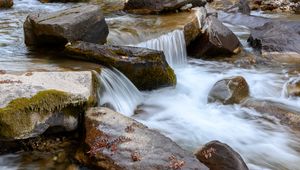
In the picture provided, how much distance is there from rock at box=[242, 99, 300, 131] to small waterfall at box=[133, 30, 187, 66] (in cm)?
328

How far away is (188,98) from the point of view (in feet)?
29.8

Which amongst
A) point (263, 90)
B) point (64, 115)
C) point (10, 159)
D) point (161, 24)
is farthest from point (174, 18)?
point (10, 159)

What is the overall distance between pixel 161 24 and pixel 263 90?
4.07 metres

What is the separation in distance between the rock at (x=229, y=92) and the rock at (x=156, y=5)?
5377mm

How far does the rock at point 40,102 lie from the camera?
5.46 m

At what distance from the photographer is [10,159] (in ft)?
18.4

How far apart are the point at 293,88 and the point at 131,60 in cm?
405

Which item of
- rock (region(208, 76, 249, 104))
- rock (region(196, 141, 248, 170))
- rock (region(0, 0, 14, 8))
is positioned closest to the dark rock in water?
rock (region(208, 76, 249, 104))

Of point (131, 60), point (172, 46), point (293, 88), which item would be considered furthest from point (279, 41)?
point (131, 60)

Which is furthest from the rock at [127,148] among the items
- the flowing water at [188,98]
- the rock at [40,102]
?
the flowing water at [188,98]

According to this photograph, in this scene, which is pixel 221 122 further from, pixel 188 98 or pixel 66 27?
pixel 66 27

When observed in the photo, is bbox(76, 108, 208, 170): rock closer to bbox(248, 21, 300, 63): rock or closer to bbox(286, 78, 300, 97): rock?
bbox(286, 78, 300, 97): rock

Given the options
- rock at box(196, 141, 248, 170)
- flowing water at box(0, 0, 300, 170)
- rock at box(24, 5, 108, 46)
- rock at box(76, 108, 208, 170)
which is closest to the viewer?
rock at box(76, 108, 208, 170)

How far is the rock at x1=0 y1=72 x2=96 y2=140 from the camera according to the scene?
5457 mm
